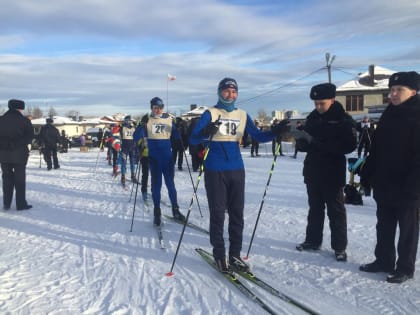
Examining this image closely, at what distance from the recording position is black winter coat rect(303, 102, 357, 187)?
412 cm

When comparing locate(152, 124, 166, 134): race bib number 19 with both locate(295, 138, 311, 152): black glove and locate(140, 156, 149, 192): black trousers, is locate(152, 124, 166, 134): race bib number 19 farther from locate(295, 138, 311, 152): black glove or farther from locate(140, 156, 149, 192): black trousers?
locate(295, 138, 311, 152): black glove

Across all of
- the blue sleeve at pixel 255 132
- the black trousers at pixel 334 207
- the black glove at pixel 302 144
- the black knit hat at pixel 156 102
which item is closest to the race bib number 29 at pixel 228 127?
the blue sleeve at pixel 255 132

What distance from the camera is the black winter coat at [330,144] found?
4117 millimetres

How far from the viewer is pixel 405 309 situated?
3.14 meters

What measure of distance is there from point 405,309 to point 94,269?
3234 millimetres

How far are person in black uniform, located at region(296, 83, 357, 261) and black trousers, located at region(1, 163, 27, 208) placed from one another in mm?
5865

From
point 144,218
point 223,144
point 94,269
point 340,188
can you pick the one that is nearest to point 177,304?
point 94,269

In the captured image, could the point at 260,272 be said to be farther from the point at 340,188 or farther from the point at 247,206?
the point at 247,206

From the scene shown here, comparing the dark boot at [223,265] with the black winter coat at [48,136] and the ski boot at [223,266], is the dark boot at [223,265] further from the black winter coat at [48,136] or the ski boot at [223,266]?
the black winter coat at [48,136]

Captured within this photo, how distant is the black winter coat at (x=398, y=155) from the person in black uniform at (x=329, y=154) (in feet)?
1.25

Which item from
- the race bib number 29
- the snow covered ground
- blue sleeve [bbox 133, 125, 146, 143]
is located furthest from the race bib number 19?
the race bib number 29

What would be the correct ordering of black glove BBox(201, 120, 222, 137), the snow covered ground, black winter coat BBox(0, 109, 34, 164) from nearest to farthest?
1. the snow covered ground
2. black glove BBox(201, 120, 222, 137)
3. black winter coat BBox(0, 109, 34, 164)

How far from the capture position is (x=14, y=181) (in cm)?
765

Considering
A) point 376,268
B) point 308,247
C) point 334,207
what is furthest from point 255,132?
point 376,268
